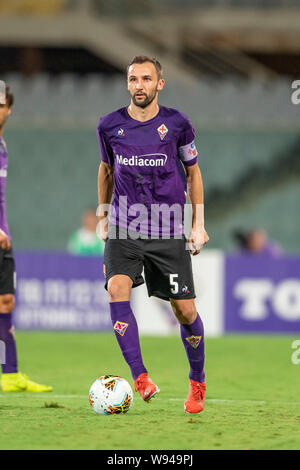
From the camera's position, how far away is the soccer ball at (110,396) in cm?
545

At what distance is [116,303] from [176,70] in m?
13.9

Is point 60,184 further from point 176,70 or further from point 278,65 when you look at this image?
point 278,65

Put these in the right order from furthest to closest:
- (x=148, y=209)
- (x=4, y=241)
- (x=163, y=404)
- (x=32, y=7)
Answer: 1. (x=32, y=7)
2. (x=4, y=241)
3. (x=163, y=404)
4. (x=148, y=209)

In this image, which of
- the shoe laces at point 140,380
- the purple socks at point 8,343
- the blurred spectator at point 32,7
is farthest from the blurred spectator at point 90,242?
the blurred spectator at point 32,7

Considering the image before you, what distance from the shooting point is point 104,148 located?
5.68 metres

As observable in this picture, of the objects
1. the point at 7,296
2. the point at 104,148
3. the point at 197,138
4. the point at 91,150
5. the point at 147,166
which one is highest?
the point at 197,138

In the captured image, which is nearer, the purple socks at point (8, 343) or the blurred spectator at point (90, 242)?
the purple socks at point (8, 343)

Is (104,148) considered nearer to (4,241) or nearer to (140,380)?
(4,241)

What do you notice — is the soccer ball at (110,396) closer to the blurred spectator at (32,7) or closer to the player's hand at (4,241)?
the player's hand at (4,241)

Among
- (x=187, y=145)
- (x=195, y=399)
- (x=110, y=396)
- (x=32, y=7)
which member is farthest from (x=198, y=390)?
(x=32, y=7)

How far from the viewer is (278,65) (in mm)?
22016

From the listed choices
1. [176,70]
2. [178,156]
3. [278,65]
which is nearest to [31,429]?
[178,156]

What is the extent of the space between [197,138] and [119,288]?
36.8 feet

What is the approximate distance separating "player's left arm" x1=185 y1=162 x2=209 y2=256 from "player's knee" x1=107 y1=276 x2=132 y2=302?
470 mm
